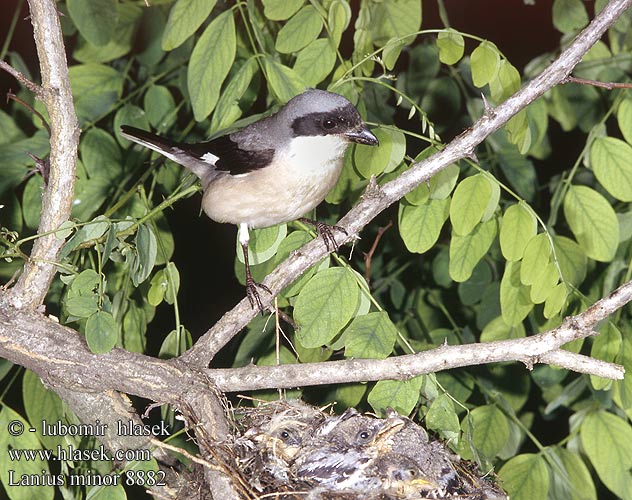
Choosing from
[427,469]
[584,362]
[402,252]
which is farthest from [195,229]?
[584,362]

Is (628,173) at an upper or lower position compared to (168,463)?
upper

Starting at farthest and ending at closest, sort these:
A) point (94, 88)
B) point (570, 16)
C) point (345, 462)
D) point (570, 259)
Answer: point (570, 16), point (94, 88), point (570, 259), point (345, 462)

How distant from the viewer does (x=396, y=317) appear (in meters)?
3.49

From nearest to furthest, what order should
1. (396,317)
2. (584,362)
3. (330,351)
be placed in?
(584,362) < (330,351) < (396,317)

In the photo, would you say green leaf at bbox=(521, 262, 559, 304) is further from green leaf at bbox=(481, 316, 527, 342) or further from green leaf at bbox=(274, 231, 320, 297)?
green leaf at bbox=(274, 231, 320, 297)

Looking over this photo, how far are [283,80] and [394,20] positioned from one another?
51 cm

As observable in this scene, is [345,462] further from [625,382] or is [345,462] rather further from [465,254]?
[625,382]

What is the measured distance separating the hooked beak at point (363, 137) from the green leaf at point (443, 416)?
74cm

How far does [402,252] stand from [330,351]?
87cm

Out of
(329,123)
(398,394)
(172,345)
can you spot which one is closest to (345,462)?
(398,394)

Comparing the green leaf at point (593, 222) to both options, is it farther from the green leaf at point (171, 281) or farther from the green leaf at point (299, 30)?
the green leaf at point (171, 281)

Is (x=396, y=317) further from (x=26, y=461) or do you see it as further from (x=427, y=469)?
(x=26, y=461)

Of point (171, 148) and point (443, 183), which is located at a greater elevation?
point (171, 148)

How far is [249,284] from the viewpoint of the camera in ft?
9.00
